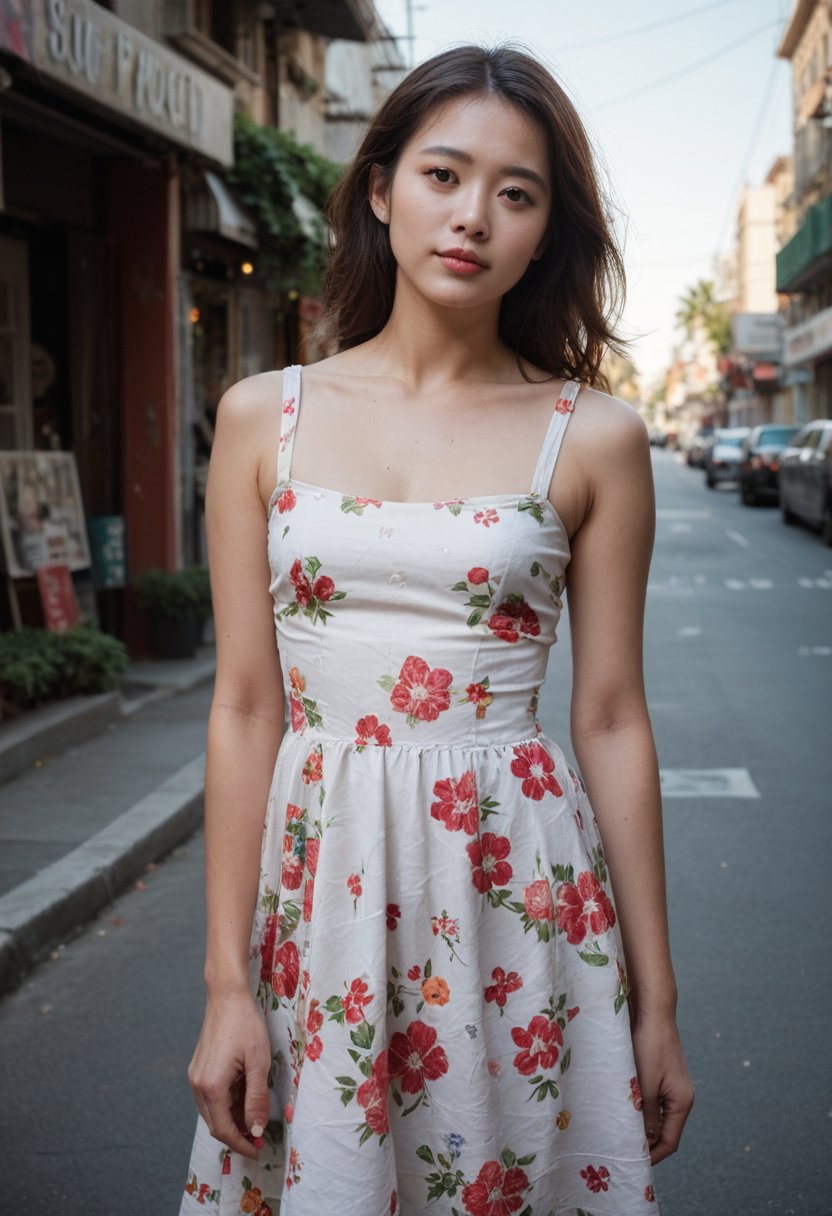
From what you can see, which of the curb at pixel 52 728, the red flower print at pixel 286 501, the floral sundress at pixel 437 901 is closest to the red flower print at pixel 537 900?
the floral sundress at pixel 437 901

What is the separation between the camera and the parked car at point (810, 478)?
69.1 ft

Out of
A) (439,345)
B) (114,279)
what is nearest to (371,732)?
(439,345)

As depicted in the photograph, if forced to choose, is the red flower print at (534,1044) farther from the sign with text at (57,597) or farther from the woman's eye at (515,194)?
the sign with text at (57,597)

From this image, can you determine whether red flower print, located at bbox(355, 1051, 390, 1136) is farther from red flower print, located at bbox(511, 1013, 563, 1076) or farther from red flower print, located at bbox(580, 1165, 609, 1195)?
red flower print, located at bbox(580, 1165, 609, 1195)

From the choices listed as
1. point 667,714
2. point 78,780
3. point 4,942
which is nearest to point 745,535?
point 667,714

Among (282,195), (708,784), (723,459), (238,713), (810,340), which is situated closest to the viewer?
(238,713)

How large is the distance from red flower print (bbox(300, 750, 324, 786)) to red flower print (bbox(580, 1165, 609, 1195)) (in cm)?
58

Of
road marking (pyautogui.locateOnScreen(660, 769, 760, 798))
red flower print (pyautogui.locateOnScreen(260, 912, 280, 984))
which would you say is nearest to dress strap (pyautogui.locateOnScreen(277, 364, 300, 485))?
red flower print (pyautogui.locateOnScreen(260, 912, 280, 984))

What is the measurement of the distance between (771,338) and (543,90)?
61.1m

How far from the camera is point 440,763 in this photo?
67.4 inches

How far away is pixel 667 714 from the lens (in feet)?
29.9

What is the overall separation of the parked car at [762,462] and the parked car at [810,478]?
5323 mm

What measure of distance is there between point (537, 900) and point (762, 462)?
30498 millimetres

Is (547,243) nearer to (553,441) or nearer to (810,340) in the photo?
(553,441)
